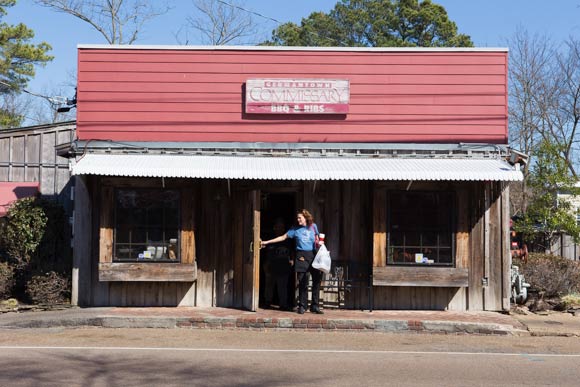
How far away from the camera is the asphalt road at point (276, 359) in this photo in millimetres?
8383

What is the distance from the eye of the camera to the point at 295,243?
13.4 m

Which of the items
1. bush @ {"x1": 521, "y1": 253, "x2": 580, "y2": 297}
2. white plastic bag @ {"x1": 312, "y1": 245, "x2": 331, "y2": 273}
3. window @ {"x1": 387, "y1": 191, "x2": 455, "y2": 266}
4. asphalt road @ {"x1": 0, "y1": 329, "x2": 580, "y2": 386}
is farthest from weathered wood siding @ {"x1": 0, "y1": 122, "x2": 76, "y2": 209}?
bush @ {"x1": 521, "y1": 253, "x2": 580, "y2": 297}

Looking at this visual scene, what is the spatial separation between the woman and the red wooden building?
688mm

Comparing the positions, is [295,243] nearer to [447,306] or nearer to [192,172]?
[192,172]

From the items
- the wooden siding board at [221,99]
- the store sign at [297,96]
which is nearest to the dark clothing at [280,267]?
the store sign at [297,96]

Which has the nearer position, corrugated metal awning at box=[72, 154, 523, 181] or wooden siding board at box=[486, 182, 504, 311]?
corrugated metal awning at box=[72, 154, 523, 181]

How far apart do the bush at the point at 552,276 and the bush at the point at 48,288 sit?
30.4 feet

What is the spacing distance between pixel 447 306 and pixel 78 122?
24.8 ft

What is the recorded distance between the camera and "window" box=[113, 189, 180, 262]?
13.6m

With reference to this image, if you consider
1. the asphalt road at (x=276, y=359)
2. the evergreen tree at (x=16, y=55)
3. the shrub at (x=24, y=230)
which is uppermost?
the evergreen tree at (x=16, y=55)

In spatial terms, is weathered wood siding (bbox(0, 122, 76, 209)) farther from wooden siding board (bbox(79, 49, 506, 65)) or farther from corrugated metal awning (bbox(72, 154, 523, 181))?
corrugated metal awning (bbox(72, 154, 523, 181))

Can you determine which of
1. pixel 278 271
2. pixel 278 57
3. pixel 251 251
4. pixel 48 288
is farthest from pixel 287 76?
pixel 48 288

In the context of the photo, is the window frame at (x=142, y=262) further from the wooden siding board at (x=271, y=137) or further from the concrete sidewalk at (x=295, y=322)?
the wooden siding board at (x=271, y=137)

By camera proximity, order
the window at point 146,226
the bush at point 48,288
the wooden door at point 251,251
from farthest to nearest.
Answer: the bush at point 48,288 → the window at point 146,226 → the wooden door at point 251,251
